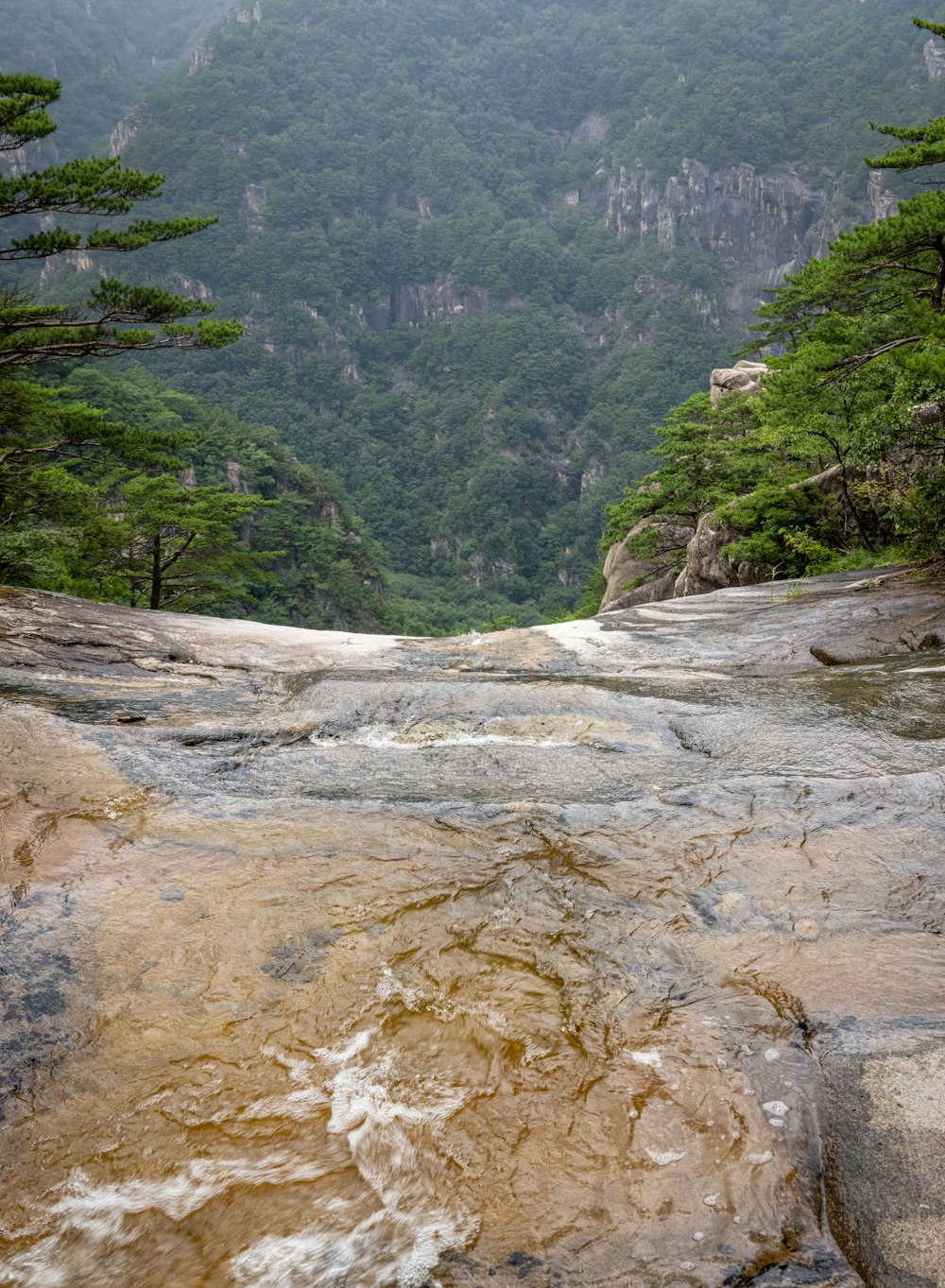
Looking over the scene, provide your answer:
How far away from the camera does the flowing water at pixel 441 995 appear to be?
6.91 ft

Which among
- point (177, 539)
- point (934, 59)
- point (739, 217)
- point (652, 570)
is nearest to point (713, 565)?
point (652, 570)

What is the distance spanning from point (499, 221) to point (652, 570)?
133199mm

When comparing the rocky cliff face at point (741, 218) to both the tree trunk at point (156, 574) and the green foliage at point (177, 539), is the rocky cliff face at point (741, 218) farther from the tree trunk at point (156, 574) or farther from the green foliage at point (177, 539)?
the tree trunk at point (156, 574)

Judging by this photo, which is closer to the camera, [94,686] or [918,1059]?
[918,1059]

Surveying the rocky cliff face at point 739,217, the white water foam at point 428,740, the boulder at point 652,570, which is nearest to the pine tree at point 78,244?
the white water foam at point 428,740

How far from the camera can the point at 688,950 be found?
9.69 feet

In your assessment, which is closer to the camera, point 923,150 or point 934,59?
point 923,150

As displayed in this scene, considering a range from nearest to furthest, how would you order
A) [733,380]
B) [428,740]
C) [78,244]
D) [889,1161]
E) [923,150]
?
[889,1161], [428,740], [78,244], [923,150], [733,380]

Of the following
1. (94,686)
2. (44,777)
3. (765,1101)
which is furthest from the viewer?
(94,686)

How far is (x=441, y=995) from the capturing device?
279 centimetres

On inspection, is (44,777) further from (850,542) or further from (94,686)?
(850,542)

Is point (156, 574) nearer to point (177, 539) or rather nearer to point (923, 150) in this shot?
point (177, 539)

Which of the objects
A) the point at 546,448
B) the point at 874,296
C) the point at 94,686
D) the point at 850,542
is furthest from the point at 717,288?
the point at 94,686

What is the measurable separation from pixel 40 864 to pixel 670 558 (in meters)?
19.5
